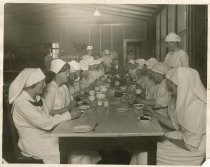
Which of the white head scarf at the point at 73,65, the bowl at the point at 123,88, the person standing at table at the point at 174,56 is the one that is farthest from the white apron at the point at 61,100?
the person standing at table at the point at 174,56

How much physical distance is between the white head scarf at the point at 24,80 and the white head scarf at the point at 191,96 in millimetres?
616

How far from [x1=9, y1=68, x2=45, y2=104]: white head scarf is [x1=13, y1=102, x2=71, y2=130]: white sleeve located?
0.06 meters

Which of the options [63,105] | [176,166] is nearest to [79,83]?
[63,105]

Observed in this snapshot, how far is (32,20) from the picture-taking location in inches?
60.6

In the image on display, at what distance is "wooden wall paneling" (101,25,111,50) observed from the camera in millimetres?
1639

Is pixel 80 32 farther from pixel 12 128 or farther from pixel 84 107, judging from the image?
pixel 12 128

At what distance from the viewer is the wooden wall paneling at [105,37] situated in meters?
1.64

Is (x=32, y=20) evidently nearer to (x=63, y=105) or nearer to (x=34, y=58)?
(x=34, y=58)

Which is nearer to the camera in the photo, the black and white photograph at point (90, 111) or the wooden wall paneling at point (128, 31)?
the black and white photograph at point (90, 111)

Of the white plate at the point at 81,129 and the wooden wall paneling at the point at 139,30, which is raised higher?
the wooden wall paneling at the point at 139,30

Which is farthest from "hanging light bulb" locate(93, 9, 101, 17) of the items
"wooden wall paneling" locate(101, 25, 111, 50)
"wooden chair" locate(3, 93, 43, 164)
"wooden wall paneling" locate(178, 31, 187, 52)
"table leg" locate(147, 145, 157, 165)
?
"wooden wall paneling" locate(178, 31, 187, 52)

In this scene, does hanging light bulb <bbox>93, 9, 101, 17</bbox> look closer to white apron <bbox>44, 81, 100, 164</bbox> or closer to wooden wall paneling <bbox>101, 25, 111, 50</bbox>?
wooden wall paneling <bbox>101, 25, 111, 50</bbox>

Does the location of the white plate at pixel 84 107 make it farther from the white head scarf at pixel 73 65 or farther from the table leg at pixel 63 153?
the white head scarf at pixel 73 65

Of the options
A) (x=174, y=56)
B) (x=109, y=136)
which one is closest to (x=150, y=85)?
(x=174, y=56)
